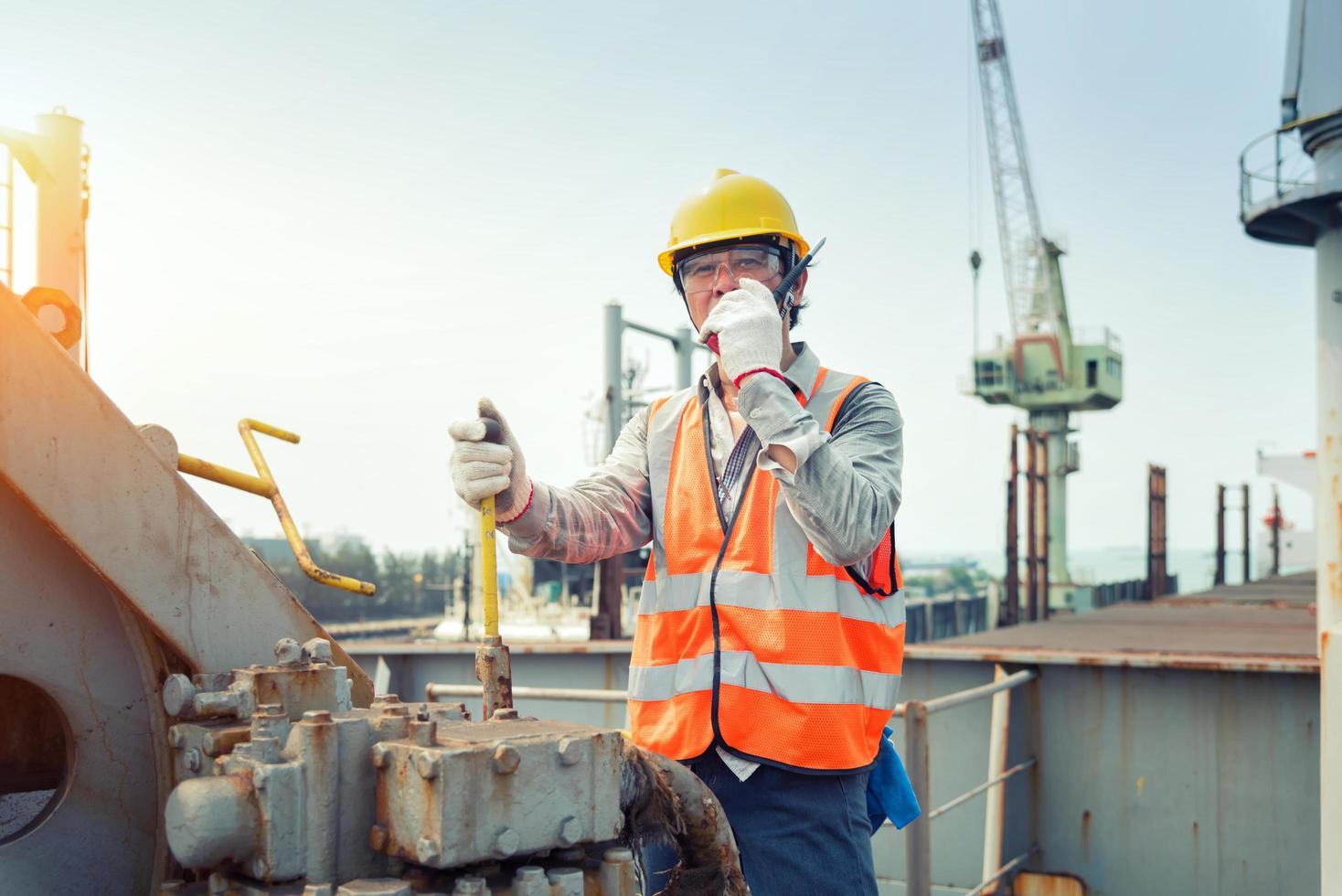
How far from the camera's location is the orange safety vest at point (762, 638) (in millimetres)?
2326

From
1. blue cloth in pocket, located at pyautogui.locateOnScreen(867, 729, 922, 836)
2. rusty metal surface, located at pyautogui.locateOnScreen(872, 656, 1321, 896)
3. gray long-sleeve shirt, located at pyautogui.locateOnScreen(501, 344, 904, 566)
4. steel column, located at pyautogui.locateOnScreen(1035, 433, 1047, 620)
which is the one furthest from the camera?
steel column, located at pyautogui.locateOnScreen(1035, 433, 1047, 620)

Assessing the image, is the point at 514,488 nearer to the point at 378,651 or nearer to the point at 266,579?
the point at 266,579

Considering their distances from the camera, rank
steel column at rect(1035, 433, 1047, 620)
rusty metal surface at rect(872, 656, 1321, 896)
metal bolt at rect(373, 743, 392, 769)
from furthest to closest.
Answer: steel column at rect(1035, 433, 1047, 620) → rusty metal surface at rect(872, 656, 1321, 896) → metal bolt at rect(373, 743, 392, 769)

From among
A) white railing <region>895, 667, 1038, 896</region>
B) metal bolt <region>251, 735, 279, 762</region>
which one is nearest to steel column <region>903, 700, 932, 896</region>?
white railing <region>895, 667, 1038, 896</region>

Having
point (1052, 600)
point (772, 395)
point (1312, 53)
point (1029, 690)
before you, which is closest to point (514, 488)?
point (772, 395)

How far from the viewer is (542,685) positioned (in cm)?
833

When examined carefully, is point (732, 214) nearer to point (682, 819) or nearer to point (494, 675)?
point (494, 675)

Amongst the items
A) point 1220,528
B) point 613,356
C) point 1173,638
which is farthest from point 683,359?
point 1220,528

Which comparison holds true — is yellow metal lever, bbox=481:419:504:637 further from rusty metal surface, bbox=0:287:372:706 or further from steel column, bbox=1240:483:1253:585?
steel column, bbox=1240:483:1253:585

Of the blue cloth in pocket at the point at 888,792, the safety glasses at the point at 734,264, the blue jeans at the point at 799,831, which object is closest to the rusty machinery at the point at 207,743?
the blue jeans at the point at 799,831

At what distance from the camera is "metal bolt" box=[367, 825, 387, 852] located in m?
1.52

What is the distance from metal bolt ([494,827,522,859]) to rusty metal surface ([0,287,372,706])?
65cm

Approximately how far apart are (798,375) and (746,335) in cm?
42

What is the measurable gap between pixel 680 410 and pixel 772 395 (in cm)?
64
